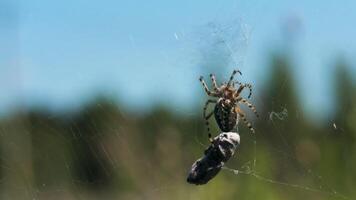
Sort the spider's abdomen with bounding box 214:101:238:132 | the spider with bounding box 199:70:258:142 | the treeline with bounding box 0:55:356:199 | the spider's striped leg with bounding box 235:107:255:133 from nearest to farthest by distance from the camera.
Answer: the spider's abdomen with bounding box 214:101:238:132 < the spider with bounding box 199:70:258:142 < the spider's striped leg with bounding box 235:107:255:133 < the treeline with bounding box 0:55:356:199

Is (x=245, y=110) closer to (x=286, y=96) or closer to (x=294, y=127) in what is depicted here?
(x=294, y=127)

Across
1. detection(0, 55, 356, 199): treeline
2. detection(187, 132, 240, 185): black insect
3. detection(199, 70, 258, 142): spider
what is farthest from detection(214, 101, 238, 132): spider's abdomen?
detection(0, 55, 356, 199): treeline

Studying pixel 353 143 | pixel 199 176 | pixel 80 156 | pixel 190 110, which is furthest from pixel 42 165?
pixel 199 176

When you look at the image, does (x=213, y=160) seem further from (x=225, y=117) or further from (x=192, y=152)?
(x=192, y=152)

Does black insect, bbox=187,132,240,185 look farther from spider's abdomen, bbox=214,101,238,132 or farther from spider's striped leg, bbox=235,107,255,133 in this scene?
spider's striped leg, bbox=235,107,255,133

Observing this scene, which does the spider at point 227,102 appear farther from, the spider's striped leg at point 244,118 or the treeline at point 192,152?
the treeline at point 192,152

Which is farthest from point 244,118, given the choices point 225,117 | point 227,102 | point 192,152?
point 192,152

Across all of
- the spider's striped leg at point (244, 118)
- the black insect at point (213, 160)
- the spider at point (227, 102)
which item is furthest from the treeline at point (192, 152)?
the black insect at point (213, 160)

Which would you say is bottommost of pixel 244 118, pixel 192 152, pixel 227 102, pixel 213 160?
pixel 192 152
